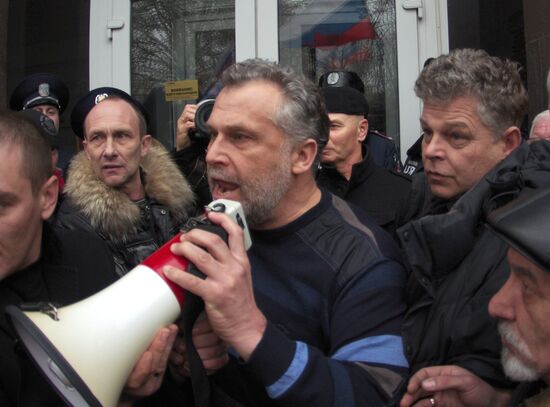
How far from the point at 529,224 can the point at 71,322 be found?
100cm

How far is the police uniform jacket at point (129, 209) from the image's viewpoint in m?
2.79

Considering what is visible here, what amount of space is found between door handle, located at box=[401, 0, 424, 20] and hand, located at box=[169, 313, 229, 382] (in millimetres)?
3818

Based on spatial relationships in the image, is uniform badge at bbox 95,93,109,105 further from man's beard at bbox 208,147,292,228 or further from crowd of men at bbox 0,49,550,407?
man's beard at bbox 208,147,292,228

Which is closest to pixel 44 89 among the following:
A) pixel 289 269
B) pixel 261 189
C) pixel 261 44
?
pixel 261 44

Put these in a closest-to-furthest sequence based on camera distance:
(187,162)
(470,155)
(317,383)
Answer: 1. (317,383)
2. (470,155)
3. (187,162)

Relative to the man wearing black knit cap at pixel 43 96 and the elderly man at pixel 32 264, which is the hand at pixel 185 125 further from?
the elderly man at pixel 32 264

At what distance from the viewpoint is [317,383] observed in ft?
4.78

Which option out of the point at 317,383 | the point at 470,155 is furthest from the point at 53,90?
the point at 317,383

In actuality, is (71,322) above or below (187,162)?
below

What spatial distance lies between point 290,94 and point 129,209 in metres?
1.26

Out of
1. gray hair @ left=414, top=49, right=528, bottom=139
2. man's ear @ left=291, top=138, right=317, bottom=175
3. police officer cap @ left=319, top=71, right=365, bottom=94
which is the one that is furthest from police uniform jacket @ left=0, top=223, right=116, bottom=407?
police officer cap @ left=319, top=71, right=365, bottom=94

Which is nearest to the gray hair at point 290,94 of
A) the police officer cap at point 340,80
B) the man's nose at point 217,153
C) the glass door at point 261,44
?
the man's nose at point 217,153

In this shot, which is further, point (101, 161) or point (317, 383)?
point (101, 161)

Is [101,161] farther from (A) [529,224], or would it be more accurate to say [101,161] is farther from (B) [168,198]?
(A) [529,224]
